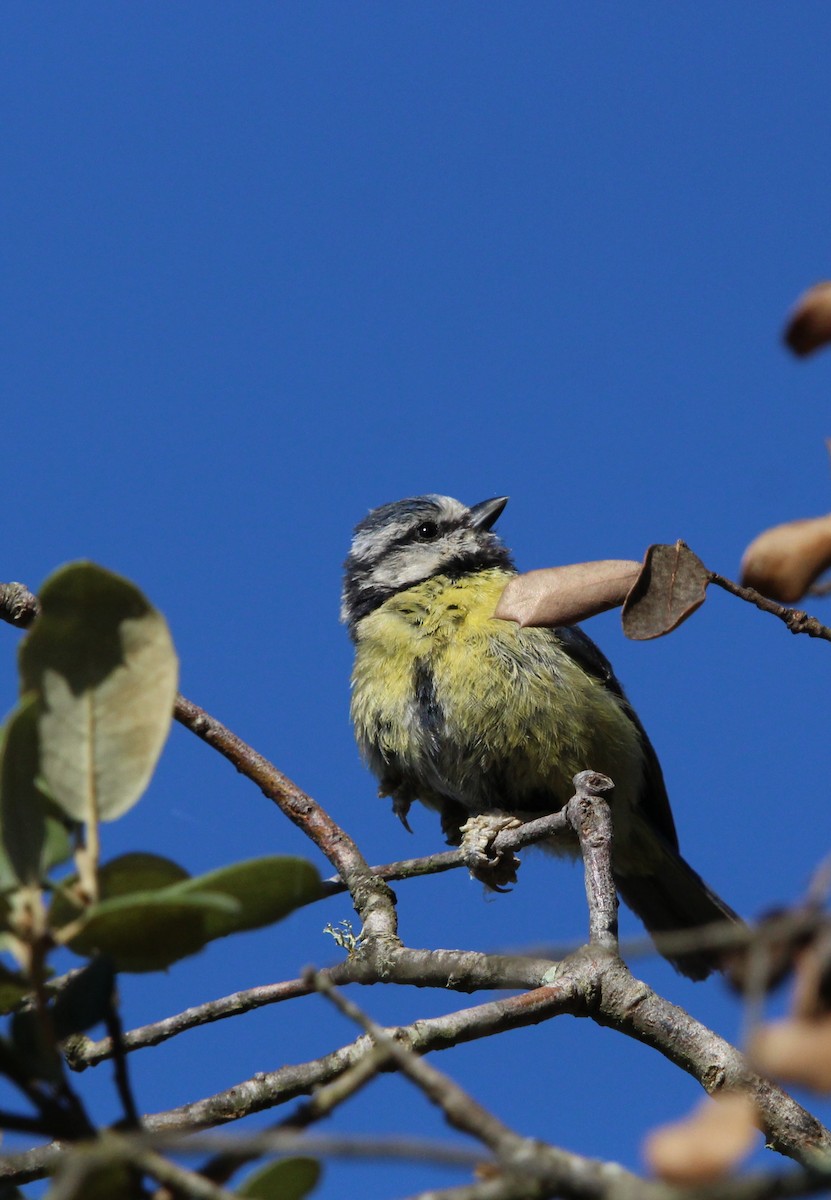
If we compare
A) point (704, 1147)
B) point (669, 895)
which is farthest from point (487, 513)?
point (704, 1147)

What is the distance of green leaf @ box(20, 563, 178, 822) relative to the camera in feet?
3.34

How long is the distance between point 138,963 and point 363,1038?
1.00 m

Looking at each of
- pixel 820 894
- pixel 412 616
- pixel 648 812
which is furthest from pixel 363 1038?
pixel 648 812

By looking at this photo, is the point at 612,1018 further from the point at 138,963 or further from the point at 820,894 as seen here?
the point at 820,894

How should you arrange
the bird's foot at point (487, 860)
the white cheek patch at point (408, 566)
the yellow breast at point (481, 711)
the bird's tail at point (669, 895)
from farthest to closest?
1. the white cheek patch at point (408, 566)
2. the bird's tail at point (669, 895)
3. the yellow breast at point (481, 711)
4. the bird's foot at point (487, 860)

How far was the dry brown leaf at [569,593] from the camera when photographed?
5.89 ft

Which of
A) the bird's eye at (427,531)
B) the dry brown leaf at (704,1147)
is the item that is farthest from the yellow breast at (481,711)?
the dry brown leaf at (704,1147)

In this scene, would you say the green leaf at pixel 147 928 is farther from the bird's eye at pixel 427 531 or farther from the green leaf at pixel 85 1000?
the bird's eye at pixel 427 531

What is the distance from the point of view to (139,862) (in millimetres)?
1056

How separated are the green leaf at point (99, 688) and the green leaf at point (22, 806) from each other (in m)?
0.05

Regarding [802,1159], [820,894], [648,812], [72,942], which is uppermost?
[648,812]

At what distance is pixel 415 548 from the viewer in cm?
577

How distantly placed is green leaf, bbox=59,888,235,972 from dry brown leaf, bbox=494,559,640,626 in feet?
2.88

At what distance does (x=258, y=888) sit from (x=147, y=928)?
9cm
